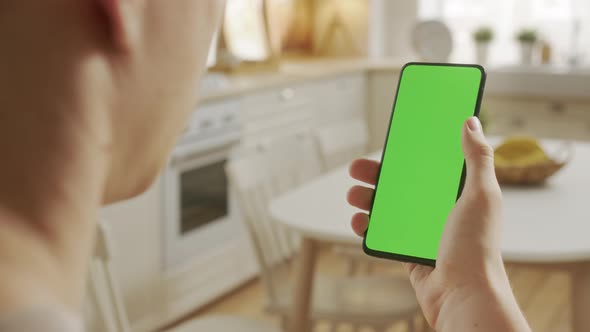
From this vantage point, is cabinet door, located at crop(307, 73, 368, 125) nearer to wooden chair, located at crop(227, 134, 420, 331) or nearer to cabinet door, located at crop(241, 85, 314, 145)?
cabinet door, located at crop(241, 85, 314, 145)

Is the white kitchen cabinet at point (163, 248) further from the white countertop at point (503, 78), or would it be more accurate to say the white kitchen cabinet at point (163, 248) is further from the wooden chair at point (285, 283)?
the wooden chair at point (285, 283)

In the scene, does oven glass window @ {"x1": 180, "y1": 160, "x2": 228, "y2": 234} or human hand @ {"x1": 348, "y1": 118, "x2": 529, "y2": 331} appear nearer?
human hand @ {"x1": 348, "y1": 118, "x2": 529, "y2": 331}

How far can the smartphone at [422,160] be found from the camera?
2.79 feet

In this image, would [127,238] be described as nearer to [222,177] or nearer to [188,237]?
[188,237]

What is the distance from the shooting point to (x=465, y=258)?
708 millimetres

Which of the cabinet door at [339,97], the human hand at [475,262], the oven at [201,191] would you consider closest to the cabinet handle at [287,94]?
the cabinet door at [339,97]

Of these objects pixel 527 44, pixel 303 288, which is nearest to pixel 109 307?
pixel 303 288

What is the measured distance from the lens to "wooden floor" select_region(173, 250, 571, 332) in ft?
9.84

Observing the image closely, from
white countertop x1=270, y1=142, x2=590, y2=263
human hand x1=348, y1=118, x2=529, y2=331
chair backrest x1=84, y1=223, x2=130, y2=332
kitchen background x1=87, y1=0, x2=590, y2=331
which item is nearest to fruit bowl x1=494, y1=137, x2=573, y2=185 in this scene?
white countertop x1=270, y1=142, x2=590, y2=263

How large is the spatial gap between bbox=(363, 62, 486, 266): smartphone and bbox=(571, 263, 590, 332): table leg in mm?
977

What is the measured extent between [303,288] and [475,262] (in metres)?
1.32

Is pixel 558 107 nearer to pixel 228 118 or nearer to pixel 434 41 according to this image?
pixel 434 41

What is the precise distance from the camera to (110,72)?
25 cm

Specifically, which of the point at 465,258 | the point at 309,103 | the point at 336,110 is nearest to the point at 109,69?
the point at 465,258
